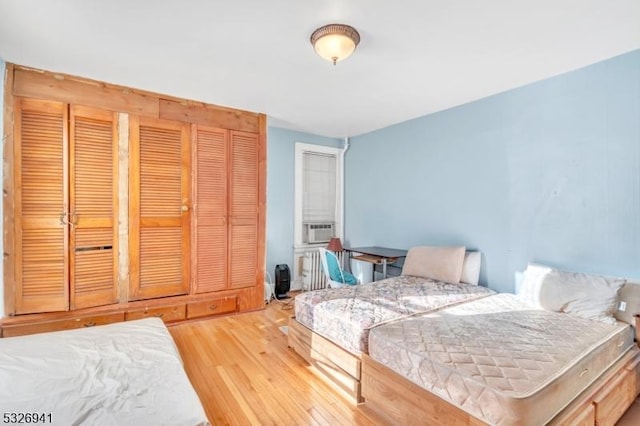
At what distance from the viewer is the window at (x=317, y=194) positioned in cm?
475

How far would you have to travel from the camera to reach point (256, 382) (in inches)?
88.1

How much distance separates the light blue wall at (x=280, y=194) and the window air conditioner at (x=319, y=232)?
0.33 meters

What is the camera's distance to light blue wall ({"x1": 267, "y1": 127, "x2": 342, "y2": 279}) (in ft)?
14.8

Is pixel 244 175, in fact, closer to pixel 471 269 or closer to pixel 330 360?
pixel 330 360

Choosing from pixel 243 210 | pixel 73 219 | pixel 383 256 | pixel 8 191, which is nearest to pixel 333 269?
pixel 383 256

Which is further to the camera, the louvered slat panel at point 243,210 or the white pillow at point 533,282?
the louvered slat panel at point 243,210

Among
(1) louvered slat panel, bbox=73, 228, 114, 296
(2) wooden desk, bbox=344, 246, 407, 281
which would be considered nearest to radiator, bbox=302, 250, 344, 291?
(2) wooden desk, bbox=344, 246, 407, 281

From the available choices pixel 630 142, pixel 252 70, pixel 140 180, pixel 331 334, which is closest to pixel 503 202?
pixel 630 142

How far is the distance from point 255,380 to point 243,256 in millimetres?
1713

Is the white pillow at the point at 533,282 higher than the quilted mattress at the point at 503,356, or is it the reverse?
the white pillow at the point at 533,282

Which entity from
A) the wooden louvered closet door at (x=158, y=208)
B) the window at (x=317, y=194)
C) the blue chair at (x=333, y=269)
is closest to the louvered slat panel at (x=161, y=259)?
the wooden louvered closet door at (x=158, y=208)

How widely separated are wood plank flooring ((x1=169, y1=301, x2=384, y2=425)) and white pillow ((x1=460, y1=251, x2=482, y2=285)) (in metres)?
1.83

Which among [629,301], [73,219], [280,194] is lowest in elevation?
[629,301]

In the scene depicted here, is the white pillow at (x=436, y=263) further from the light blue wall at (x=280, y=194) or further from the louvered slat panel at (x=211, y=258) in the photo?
the louvered slat panel at (x=211, y=258)
